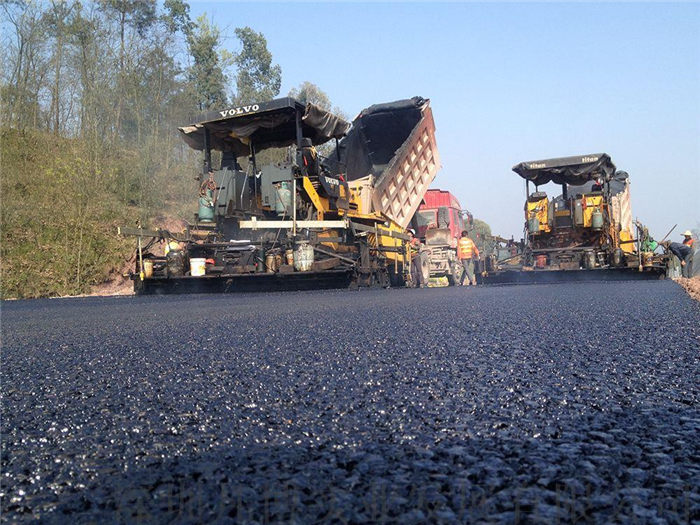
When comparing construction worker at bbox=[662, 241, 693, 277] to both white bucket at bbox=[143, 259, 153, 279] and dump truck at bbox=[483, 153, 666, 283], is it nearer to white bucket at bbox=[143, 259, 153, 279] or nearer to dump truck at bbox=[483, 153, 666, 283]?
dump truck at bbox=[483, 153, 666, 283]

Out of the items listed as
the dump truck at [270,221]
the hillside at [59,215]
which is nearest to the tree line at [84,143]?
the hillside at [59,215]

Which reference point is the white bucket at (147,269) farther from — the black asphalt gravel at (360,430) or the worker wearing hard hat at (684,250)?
the worker wearing hard hat at (684,250)

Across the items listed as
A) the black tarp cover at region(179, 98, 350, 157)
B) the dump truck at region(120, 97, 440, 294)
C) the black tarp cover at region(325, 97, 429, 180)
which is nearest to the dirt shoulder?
the dump truck at region(120, 97, 440, 294)

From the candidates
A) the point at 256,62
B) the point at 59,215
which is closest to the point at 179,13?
the point at 256,62

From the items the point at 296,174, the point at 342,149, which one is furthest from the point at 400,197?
the point at 296,174

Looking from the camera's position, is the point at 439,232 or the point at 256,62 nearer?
the point at 439,232

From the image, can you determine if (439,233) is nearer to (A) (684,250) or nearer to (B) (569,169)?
(B) (569,169)

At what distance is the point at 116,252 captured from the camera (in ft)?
41.5

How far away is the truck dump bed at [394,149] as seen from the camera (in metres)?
11.0

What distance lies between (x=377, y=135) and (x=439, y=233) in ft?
10.4

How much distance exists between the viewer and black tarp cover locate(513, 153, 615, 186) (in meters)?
11.9

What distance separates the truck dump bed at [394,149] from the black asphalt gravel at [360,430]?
8.30m

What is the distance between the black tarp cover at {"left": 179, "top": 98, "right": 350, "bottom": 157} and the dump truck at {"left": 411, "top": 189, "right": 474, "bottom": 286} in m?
4.76

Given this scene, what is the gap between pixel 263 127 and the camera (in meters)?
8.77
